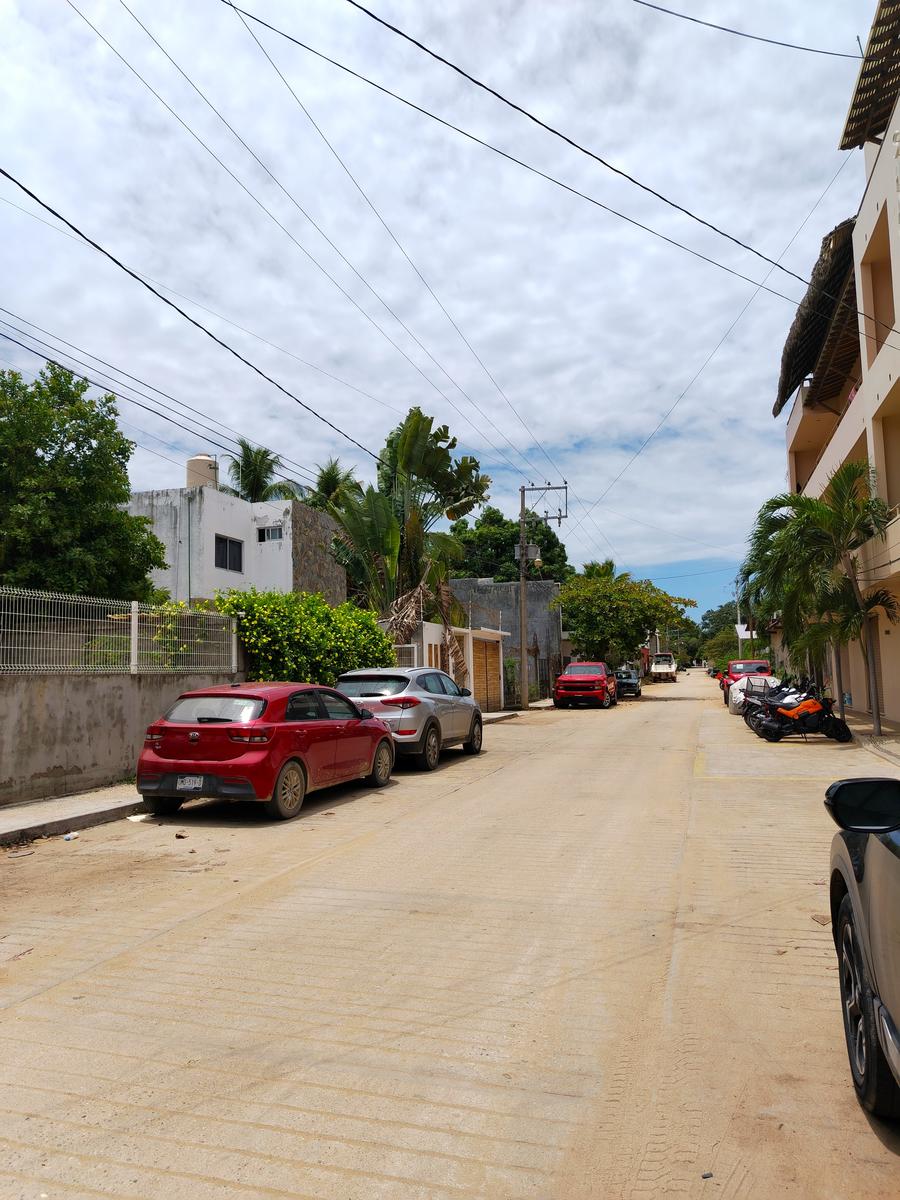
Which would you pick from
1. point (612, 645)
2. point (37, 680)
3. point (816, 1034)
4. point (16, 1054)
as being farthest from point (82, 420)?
point (612, 645)

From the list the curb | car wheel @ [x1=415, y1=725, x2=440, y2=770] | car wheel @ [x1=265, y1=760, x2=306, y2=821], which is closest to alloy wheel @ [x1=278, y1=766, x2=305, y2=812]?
car wheel @ [x1=265, y1=760, x2=306, y2=821]

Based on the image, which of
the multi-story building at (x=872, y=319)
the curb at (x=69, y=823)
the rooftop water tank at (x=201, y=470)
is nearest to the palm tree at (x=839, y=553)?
the multi-story building at (x=872, y=319)

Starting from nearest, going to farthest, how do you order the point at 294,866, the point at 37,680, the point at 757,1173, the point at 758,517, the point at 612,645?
the point at 757,1173
the point at 294,866
the point at 37,680
the point at 758,517
the point at 612,645

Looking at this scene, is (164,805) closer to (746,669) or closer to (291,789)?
(291,789)

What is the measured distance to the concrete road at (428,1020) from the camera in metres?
3.13

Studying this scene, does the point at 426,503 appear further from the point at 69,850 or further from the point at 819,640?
the point at 69,850

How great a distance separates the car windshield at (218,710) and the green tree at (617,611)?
3602cm

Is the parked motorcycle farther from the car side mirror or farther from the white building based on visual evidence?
the car side mirror

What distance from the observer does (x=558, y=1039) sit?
4.18m

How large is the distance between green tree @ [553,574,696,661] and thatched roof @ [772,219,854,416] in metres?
17.7

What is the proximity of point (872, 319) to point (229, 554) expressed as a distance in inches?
764

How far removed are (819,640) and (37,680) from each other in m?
14.7

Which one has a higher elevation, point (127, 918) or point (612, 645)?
point (612, 645)

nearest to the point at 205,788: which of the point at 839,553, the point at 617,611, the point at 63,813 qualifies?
the point at 63,813
